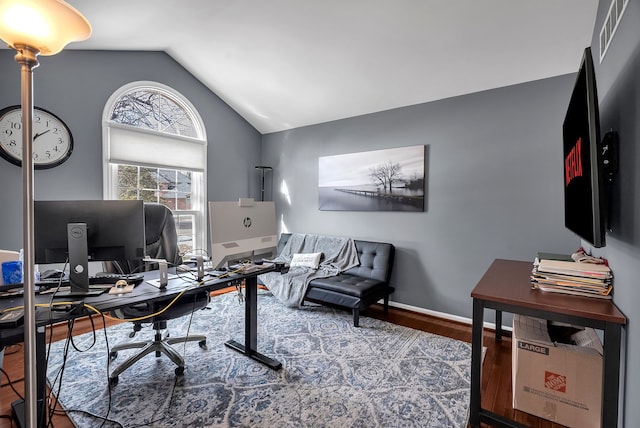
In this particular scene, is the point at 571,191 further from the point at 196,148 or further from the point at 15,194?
the point at 15,194

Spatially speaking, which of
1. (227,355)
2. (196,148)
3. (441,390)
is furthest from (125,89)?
(441,390)

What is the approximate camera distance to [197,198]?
4086 millimetres

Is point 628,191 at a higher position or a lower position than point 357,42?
lower

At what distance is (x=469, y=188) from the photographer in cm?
298

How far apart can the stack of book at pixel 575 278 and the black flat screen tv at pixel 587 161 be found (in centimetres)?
19

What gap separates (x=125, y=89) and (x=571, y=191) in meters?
4.10

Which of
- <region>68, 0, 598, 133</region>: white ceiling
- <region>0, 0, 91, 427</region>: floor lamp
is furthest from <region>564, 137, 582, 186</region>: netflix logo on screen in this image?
<region>0, 0, 91, 427</region>: floor lamp

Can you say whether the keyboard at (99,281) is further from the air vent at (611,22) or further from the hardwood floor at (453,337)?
the air vent at (611,22)

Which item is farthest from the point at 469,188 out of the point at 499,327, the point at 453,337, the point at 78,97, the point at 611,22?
the point at 78,97

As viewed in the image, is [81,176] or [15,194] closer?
[15,194]

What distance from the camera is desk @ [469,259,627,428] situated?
121 cm

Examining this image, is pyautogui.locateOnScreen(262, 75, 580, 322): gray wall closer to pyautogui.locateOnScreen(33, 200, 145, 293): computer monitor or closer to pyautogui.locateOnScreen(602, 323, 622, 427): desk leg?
pyautogui.locateOnScreen(602, 323, 622, 427): desk leg

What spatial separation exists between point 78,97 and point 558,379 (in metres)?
4.41

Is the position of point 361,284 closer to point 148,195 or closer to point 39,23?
point 148,195
